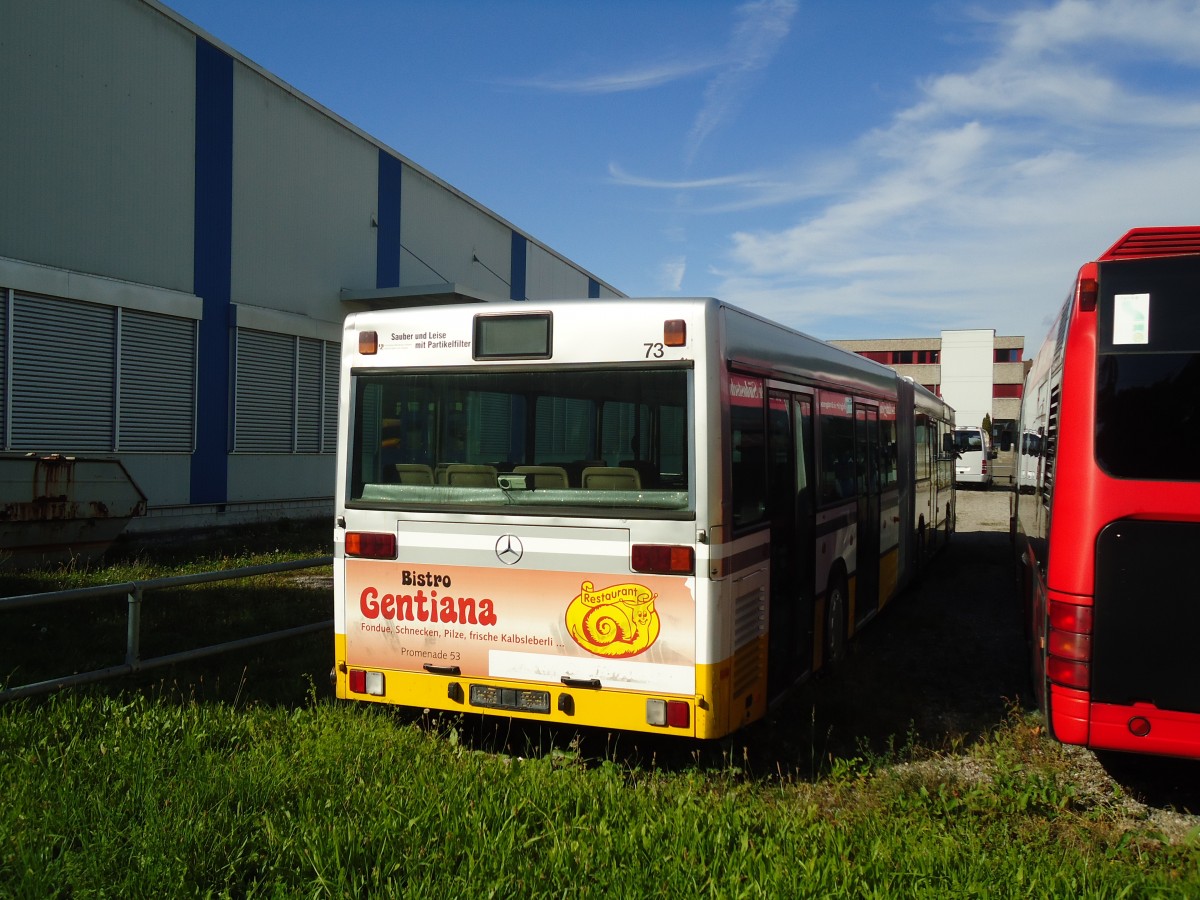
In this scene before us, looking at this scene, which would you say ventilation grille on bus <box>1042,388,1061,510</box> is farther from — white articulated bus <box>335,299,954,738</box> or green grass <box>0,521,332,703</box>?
green grass <box>0,521,332,703</box>

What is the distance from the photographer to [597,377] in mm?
5723

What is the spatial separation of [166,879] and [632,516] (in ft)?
9.18

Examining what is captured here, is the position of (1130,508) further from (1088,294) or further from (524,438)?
(524,438)

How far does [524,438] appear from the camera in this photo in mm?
5957

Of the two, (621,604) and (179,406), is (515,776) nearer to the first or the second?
(621,604)

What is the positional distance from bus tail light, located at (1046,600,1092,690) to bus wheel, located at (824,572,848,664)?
2712 millimetres

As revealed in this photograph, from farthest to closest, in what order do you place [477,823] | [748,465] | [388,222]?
[388,222] → [748,465] → [477,823]

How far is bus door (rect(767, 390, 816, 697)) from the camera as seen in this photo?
651cm

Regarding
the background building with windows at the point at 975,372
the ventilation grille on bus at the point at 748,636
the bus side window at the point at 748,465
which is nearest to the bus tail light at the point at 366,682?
the ventilation grille on bus at the point at 748,636

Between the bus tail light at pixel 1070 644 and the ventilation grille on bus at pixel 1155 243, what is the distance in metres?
1.84

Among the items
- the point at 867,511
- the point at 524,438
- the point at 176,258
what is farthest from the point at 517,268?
the point at 524,438

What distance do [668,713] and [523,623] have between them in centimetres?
98

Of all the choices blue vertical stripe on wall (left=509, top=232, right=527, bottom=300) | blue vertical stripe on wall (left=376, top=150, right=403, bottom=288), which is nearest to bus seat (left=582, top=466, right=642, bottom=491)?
blue vertical stripe on wall (left=376, top=150, right=403, bottom=288)

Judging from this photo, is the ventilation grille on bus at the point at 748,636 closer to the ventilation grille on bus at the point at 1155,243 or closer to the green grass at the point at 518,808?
the green grass at the point at 518,808
